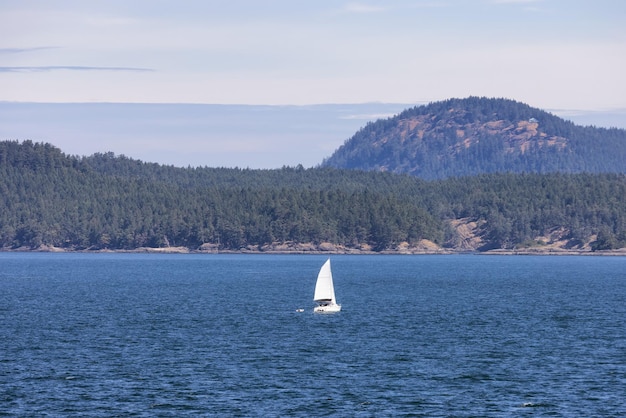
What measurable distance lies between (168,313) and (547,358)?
1641 inches

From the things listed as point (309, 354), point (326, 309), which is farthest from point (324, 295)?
point (309, 354)

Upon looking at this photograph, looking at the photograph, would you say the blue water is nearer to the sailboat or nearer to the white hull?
the white hull

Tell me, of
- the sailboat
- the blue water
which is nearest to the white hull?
the sailboat

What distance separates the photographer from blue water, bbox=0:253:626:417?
49.8 metres

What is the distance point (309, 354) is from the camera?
6662 cm

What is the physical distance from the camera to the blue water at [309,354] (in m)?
49.8

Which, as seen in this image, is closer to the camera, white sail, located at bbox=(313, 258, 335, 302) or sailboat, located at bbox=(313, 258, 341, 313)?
white sail, located at bbox=(313, 258, 335, 302)

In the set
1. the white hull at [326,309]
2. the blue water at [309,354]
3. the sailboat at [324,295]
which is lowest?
the blue water at [309,354]

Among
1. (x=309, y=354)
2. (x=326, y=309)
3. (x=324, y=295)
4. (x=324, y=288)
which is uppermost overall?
(x=324, y=288)

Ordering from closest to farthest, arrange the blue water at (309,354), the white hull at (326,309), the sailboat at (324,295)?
the blue water at (309,354) < the sailboat at (324,295) < the white hull at (326,309)

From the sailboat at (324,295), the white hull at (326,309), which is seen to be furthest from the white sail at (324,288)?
the white hull at (326,309)

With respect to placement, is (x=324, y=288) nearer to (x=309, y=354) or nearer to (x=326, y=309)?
(x=326, y=309)

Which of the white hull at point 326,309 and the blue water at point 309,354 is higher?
the white hull at point 326,309

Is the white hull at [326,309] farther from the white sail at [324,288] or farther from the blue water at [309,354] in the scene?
the blue water at [309,354]
